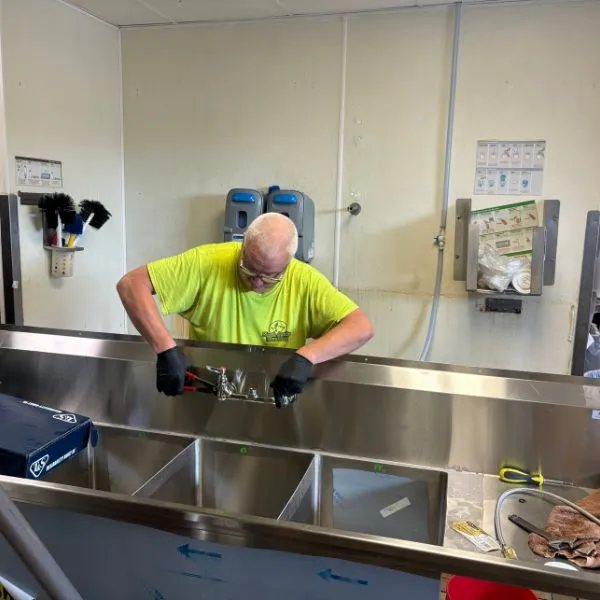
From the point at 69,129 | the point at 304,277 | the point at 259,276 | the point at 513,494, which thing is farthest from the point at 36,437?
the point at 69,129

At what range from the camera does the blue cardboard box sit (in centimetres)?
101

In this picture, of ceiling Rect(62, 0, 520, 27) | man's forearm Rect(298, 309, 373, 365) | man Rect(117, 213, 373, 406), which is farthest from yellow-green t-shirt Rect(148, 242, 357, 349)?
ceiling Rect(62, 0, 520, 27)

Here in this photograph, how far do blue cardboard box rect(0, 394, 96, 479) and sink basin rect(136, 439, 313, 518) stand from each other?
0.23 meters

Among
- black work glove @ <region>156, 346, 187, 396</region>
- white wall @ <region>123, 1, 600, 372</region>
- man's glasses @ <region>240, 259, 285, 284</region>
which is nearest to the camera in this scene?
black work glove @ <region>156, 346, 187, 396</region>

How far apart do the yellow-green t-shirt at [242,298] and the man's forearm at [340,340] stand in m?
0.11

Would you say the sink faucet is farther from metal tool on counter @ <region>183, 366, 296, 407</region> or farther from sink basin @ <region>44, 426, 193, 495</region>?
sink basin @ <region>44, 426, 193, 495</region>

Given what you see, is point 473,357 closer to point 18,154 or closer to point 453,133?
point 453,133

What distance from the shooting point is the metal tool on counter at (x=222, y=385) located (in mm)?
1256

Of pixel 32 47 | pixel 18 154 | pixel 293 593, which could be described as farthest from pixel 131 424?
pixel 32 47

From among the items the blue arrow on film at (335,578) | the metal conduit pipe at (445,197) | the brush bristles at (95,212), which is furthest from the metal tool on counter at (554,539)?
the brush bristles at (95,212)

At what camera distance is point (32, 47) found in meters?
2.39

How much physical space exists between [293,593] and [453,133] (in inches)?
91.5

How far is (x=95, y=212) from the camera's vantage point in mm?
2732

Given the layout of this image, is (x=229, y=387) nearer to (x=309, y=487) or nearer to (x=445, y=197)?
(x=309, y=487)
